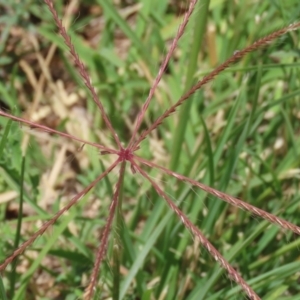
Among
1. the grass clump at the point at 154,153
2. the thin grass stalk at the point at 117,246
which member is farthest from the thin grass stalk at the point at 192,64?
the thin grass stalk at the point at 117,246

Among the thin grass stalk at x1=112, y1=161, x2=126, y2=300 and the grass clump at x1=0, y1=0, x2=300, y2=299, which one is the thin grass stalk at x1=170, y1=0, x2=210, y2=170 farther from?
the thin grass stalk at x1=112, y1=161, x2=126, y2=300

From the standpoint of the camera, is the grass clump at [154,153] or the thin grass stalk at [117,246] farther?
the grass clump at [154,153]

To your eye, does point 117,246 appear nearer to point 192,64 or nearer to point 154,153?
point 192,64

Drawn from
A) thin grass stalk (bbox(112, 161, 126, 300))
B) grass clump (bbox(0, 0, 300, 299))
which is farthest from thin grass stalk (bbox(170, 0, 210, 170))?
thin grass stalk (bbox(112, 161, 126, 300))

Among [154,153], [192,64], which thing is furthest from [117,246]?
[154,153]

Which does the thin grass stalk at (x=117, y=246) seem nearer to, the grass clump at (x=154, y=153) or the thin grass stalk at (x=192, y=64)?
the grass clump at (x=154, y=153)

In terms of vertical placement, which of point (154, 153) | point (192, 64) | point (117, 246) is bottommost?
point (117, 246)

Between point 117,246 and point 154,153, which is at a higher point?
point 154,153

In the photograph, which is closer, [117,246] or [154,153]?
[117,246]

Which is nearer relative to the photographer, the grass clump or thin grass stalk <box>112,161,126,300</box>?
thin grass stalk <box>112,161,126,300</box>
